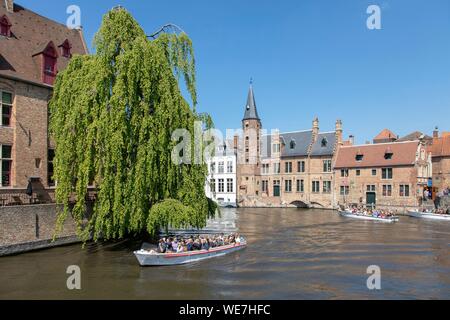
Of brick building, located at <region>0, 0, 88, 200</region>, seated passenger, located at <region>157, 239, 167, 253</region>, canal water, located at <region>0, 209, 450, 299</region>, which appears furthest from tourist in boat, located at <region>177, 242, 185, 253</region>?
brick building, located at <region>0, 0, 88, 200</region>

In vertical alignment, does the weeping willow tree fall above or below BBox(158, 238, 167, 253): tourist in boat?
above

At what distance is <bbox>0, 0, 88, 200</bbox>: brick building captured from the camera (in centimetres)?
2002

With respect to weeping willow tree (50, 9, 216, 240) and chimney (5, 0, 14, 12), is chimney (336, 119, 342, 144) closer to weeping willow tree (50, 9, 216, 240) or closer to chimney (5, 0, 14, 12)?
weeping willow tree (50, 9, 216, 240)

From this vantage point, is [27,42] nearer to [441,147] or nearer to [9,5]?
[9,5]

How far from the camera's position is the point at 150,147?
16.9 meters

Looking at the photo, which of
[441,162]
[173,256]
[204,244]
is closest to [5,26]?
[173,256]

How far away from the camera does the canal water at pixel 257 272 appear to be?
13055 mm

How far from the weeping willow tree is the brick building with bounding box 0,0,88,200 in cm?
351

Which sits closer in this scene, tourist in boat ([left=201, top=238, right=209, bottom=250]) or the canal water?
the canal water

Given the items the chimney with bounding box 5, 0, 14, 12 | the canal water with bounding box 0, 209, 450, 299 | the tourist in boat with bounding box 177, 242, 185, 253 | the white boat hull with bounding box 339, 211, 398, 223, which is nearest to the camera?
the canal water with bounding box 0, 209, 450, 299

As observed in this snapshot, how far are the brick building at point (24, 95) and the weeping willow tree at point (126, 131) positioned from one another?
351 cm

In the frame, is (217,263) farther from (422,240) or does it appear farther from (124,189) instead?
(422,240)

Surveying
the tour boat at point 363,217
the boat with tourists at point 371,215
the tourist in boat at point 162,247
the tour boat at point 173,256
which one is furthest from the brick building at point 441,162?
the tourist in boat at point 162,247

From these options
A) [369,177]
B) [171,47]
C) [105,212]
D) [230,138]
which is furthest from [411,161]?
[105,212]
